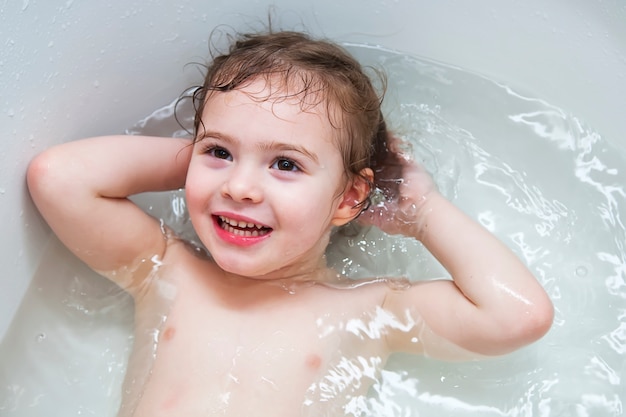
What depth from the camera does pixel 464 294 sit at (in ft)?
3.78

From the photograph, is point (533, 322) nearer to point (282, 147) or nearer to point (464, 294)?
point (464, 294)

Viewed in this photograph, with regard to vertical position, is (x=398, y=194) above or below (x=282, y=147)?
below

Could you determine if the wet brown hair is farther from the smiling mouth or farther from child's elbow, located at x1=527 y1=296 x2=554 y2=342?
child's elbow, located at x1=527 y1=296 x2=554 y2=342

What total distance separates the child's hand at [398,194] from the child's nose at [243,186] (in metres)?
0.29

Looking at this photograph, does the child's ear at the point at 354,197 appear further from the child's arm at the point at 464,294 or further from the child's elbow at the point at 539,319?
the child's elbow at the point at 539,319

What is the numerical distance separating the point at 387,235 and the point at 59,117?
60 cm

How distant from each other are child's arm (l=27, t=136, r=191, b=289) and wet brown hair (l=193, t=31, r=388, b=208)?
0.11 meters

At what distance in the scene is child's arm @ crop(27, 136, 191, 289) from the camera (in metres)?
1.15

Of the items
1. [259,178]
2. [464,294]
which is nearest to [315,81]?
[259,178]

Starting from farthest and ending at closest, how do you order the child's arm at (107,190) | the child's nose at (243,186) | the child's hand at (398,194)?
the child's hand at (398,194)
the child's arm at (107,190)
the child's nose at (243,186)

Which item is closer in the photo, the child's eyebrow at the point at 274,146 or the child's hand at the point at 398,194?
the child's eyebrow at the point at 274,146

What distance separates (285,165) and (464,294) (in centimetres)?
34

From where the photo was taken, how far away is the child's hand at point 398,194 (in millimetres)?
1257

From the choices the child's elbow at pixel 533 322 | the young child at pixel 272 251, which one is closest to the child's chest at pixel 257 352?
the young child at pixel 272 251
